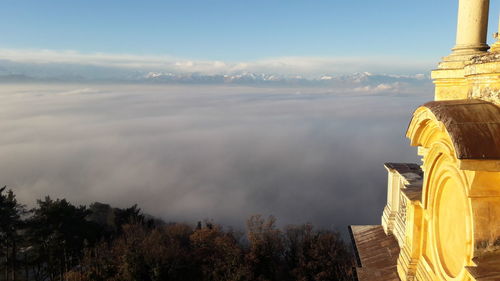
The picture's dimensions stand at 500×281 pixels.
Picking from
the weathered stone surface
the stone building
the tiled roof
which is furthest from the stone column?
the tiled roof

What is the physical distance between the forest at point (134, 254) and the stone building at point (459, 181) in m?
31.8

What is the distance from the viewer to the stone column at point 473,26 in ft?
36.5

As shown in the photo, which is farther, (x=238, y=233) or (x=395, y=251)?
(x=238, y=233)

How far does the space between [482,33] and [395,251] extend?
7.61m

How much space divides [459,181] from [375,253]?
321 inches

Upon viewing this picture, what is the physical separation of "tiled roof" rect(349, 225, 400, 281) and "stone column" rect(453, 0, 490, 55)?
22.8 feet

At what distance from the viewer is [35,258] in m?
42.7

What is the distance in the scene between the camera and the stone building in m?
5.62

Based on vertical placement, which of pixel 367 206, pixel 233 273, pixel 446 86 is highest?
pixel 446 86

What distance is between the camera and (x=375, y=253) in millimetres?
13688

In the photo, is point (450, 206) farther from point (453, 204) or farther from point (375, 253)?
point (375, 253)

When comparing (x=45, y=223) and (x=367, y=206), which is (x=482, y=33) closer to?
(x=45, y=223)

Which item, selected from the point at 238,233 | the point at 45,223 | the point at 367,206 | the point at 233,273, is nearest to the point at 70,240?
the point at 45,223

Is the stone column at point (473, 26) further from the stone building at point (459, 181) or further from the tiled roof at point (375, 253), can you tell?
the tiled roof at point (375, 253)
